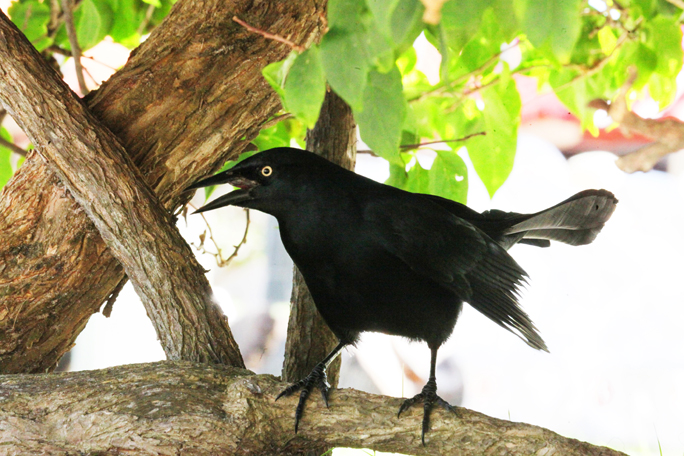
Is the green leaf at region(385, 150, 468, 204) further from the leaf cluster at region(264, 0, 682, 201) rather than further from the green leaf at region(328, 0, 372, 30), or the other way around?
the green leaf at region(328, 0, 372, 30)

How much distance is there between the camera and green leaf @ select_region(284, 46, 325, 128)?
0.80 m

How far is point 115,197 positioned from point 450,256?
859 millimetres

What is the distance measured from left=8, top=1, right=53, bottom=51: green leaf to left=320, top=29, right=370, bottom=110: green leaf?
5.89 ft

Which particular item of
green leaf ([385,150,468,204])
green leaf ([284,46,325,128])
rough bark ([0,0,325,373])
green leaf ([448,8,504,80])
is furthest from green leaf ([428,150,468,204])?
green leaf ([284,46,325,128])

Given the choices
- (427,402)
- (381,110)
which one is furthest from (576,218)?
(381,110)

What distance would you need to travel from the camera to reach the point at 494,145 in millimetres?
1770

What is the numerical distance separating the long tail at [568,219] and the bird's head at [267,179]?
27.3 inches

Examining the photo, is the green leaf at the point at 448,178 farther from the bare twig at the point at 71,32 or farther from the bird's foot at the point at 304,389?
the bare twig at the point at 71,32

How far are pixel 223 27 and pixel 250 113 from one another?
238mm

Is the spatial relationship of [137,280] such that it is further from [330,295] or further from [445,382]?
[445,382]

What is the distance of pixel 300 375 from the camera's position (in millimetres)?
1942

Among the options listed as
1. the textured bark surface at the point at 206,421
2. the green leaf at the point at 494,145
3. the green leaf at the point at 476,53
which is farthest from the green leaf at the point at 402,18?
the green leaf at the point at 476,53

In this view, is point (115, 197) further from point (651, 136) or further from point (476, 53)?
point (651, 136)

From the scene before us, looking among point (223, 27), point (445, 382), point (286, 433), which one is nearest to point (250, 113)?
point (223, 27)
